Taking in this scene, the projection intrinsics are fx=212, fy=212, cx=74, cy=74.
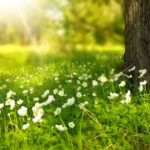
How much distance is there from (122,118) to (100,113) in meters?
0.21

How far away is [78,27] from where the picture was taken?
1.59 m

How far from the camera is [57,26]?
1.53m

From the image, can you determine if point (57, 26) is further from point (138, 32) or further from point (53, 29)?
point (138, 32)

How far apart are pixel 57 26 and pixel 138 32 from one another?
1295mm

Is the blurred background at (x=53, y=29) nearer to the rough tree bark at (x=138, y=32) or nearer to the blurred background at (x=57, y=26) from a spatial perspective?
the blurred background at (x=57, y=26)

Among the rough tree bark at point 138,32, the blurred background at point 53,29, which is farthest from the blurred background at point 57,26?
the rough tree bark at point 138,32

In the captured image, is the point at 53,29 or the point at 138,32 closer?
the point at 53,29

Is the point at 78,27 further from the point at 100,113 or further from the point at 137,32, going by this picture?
the point at 137,32

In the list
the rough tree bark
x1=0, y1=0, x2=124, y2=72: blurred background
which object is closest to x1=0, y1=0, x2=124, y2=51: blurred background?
x1=0, y1=0, x2=124, y2=72: blurred background

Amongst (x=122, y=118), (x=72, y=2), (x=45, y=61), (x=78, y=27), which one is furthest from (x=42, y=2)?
(x=45, y=61)

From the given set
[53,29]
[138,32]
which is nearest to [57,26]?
[53,29]

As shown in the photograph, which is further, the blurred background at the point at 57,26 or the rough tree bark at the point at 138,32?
the rough tree bark at the point at 138,32

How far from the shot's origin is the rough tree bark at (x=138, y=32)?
2.43 m

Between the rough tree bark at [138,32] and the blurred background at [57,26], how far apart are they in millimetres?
797
